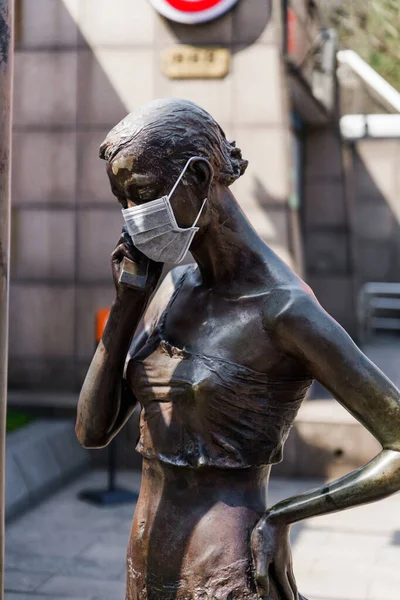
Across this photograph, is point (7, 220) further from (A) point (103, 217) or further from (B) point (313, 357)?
(A) point (103, 217)

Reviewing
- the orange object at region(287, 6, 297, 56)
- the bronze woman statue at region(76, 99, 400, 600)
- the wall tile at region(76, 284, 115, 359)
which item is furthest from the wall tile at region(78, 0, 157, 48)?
the bronze woman statue at region(76, 99, 400, 600)

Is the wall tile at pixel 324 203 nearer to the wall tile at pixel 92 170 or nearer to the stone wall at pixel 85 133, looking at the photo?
the stone wall at pixel 85 133

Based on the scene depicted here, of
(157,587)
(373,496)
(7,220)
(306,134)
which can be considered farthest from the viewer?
(306,134)

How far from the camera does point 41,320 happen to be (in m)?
10.3

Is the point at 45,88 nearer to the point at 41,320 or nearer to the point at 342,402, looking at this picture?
the point at 41,320

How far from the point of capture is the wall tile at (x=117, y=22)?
9945mm

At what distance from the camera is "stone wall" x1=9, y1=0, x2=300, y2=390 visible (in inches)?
383

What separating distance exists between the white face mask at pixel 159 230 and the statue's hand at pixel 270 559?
0.71m

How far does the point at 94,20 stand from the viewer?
10.1 meters

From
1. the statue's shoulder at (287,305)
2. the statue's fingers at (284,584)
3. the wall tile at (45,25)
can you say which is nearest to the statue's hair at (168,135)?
the statue's shoulder at (287,305)

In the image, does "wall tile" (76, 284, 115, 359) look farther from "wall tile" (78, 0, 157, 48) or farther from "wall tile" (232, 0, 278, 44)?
"wall tile" (232, 0, 278, 44)

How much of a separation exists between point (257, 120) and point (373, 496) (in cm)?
795

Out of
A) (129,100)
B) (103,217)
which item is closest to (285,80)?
(129,100)

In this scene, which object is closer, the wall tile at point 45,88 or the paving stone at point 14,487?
the paving stone at point 14,487
